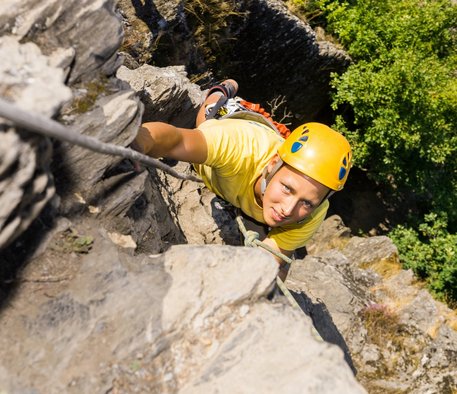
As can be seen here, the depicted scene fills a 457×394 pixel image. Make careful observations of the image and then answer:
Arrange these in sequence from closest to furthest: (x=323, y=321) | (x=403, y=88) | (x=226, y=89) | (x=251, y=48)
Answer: (x=226, y=89) < (x=323, y=321) < (x=251, y=48) < (x=403, y=88)

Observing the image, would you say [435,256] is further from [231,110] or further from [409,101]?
[231,110]

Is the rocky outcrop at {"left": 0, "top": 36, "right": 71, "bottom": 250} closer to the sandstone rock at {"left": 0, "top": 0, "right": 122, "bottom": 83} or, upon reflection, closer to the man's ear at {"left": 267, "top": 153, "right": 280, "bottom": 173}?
the sandstone rock at {"left": 0, "top": 0, "right": 122, "bottom": 83}

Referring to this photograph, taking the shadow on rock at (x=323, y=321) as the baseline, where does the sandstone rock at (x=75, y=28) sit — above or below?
above

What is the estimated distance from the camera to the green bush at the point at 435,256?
1380 cm

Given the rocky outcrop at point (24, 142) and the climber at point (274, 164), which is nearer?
the rocky outcrop at point (24, 142)

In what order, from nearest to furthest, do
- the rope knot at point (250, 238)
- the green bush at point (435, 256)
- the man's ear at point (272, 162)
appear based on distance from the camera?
the rope knot at point (250, 238)
the man's ear at point (272, 162)
the green bush at point (435, 256)

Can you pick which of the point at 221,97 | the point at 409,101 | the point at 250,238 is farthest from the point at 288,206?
the point at 409,101

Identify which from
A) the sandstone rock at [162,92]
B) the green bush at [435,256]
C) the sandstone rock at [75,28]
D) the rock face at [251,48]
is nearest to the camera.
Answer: the sandstone rock at [75,28]

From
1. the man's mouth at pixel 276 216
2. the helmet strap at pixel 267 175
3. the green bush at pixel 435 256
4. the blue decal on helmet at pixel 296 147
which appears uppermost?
the blue decal on helmet at pixel 296 147

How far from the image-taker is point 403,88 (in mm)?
12516

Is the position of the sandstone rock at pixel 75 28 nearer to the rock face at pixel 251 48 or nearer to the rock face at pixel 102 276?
the rock face at pixel 102 276

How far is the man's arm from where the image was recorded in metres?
4.17

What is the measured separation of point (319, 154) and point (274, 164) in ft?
2.01

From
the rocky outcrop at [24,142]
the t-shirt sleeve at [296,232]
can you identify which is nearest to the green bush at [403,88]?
the t-shirt sleeve at [296,232]
